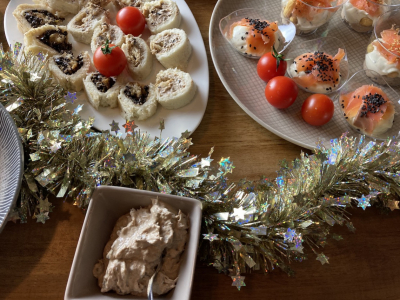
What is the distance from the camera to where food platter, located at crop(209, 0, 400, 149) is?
1475 mm

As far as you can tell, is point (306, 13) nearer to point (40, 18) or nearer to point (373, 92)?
point (373, 92)

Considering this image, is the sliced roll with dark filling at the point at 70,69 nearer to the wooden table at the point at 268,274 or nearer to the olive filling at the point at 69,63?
the olive filling at the point at 69,63

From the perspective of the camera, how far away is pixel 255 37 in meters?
1.61

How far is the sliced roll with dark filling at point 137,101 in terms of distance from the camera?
1.40m

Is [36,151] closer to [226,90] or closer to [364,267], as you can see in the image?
[226,90]

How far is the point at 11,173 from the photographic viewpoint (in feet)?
3.53

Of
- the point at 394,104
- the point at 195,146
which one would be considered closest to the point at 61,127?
the point at 195,146

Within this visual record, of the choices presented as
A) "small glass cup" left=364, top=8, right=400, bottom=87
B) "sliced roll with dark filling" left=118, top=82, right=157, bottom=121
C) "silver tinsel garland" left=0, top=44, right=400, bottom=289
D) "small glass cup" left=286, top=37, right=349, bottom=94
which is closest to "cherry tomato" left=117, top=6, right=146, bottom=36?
"sliced roll with dark filling" left=118, top=82, right=157, bottom=121

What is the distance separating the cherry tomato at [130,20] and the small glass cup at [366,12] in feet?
3.44

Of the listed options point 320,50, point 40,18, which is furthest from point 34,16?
point 320,50

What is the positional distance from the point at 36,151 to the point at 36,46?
2.08 feet

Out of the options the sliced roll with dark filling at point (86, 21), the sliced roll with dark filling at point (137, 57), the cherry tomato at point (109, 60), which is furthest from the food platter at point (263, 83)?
the sliced roll with dark filling at point (86, 21)

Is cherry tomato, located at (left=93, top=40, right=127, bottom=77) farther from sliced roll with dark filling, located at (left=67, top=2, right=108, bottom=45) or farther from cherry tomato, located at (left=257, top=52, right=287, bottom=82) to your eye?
cherry tomato, located at (left=257, top=52, right=287, bottom=82)

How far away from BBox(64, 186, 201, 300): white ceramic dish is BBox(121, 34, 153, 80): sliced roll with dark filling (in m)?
0.71
